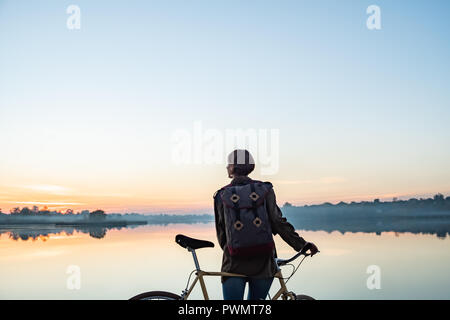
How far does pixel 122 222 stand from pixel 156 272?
172807 millimetres

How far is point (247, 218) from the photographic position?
318cm

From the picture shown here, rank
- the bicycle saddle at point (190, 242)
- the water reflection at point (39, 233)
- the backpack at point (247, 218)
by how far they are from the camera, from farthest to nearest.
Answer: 1. the water reflection at point (39, 233)
2. the bicycle saddle at point (190, 242)
3. the backpack at point (247, 218)

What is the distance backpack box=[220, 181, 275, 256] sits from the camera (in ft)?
10.4

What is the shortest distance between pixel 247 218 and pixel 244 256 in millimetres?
325

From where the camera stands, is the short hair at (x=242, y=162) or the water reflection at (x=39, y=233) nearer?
the short hair at (x=242, y=162)

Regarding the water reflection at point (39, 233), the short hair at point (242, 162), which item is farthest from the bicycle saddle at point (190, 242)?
the water reflection at point (39, 233)

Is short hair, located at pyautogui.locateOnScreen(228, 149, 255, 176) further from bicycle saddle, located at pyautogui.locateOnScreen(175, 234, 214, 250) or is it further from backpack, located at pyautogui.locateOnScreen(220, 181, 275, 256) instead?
Answer: bicycle saddle, located at pyautogui.locateOnScreen(175, 234, 214, 250)

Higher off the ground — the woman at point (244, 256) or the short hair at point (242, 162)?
the short hair at point (242, 162)

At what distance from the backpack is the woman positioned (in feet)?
0.14

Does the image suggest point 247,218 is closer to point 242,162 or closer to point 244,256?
point 244,256

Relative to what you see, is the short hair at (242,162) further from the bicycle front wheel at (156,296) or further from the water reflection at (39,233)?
the water reflection at (39,233)

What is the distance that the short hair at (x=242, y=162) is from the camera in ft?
10.9
